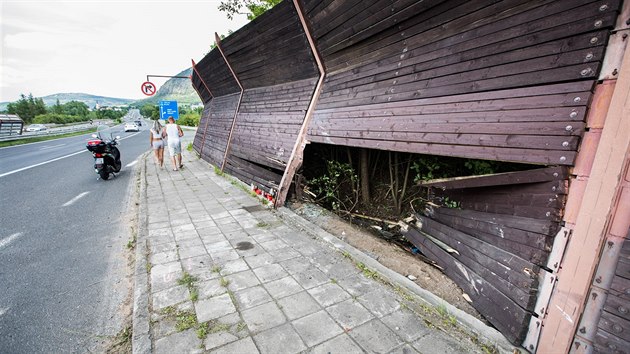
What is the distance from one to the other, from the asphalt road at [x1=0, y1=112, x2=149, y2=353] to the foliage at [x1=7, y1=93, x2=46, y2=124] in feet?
296

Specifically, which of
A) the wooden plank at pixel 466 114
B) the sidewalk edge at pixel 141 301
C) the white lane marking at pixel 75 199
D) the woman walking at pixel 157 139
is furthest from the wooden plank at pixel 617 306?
the woman walking at pixel 157 139

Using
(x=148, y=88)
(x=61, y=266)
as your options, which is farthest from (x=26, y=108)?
(x=61, y=266)

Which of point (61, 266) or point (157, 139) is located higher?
point (157, 139)

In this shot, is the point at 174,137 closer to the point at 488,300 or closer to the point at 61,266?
the point at 61,266

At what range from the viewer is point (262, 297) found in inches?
110

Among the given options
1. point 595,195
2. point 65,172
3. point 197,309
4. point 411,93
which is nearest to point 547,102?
point 595,195

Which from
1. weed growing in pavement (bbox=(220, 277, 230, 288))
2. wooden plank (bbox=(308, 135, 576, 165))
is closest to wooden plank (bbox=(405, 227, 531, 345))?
wooden plank (bbox=(308, 135, 576, 165))

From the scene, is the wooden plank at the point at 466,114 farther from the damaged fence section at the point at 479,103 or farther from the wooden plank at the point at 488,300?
the wooden plank at the point at 488,300

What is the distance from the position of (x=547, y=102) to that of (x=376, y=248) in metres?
2.55

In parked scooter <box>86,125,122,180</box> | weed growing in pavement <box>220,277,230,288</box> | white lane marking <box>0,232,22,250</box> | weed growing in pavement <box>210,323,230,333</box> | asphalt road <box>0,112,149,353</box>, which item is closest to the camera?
weed growing in pavement <box>210,323,230,333</box>

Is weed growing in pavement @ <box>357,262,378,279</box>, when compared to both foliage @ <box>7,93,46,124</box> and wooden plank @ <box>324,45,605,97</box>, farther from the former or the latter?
foliage @ <box>7,93,46,124</box>

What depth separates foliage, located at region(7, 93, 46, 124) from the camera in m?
69.4

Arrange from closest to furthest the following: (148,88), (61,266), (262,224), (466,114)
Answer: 1. (466,114)
2. (61,266)
3. (262,224)
4. (148,88)

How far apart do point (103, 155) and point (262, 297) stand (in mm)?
8409
